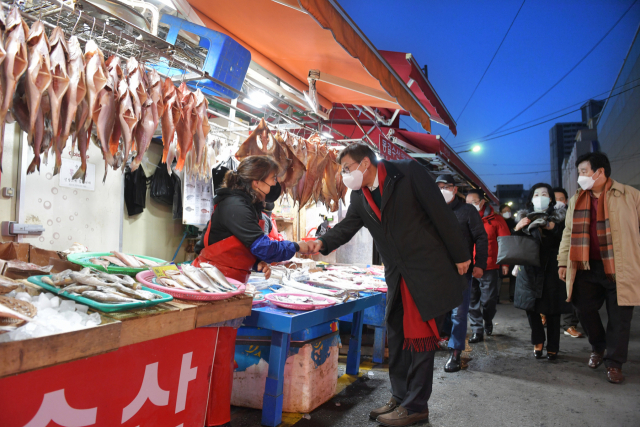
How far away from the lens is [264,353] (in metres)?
3.06

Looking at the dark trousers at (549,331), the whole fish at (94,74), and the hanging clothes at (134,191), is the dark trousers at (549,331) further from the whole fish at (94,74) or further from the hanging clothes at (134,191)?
the hanging clothes at (134,191)

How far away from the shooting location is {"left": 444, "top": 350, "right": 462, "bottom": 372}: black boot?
4.40 m

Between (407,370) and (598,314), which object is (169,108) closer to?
(407,370)

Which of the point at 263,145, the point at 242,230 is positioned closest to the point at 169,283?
the point at 242,230

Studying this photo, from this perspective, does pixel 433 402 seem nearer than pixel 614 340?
Yes

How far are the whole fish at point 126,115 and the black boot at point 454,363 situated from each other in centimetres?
376

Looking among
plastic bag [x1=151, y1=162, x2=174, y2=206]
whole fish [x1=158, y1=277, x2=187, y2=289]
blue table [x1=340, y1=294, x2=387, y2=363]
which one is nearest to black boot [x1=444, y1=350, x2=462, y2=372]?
blue table [x1=340, y1=294, x2=387, y2=363]

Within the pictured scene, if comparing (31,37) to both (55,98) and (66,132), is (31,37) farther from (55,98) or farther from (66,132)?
(66,132)

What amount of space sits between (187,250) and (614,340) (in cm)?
577

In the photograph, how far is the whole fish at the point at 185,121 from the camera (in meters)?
2.97

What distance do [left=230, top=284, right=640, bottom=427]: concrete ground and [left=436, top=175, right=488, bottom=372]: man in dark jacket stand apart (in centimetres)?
23

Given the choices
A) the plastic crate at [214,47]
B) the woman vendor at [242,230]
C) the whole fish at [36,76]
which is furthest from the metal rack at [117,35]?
the woman vendor at [242,230]

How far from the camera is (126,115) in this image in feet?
7.93

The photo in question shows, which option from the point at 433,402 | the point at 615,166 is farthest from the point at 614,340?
the point at 615,166
